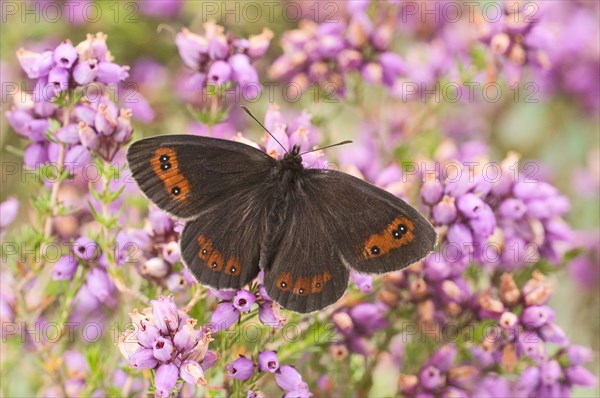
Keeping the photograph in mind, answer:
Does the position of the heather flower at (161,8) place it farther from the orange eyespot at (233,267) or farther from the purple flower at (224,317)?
the purple flower at (224,317)

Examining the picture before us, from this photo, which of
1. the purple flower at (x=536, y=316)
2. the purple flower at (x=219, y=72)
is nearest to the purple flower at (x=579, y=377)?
the purple flower at (x=536, y=316)

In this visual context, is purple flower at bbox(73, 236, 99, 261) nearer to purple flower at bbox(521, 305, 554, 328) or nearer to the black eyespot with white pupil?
the black eyespot with white pupil

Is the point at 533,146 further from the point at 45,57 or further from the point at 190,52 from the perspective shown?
the point at 45,57

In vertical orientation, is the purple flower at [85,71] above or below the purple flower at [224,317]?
above

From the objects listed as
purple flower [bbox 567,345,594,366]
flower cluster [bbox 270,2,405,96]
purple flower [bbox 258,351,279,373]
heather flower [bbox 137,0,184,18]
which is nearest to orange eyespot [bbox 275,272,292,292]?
purple flower [bbox 258,351,279,373]

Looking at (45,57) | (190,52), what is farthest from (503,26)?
(45,57)
